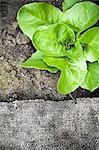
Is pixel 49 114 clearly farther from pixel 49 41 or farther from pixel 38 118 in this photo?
pixel 49 41

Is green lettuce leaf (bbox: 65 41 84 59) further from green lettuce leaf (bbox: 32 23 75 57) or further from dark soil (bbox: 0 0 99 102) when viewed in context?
dark soil (bbox: 0 0 99 102)

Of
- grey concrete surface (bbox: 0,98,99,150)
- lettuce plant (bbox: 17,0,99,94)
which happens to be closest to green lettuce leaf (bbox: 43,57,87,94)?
lettuce plant (bbox: 17,0,99,94)

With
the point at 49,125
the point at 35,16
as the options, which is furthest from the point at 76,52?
the point at 49,125

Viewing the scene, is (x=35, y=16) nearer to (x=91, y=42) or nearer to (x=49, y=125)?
(x=91, y=42)

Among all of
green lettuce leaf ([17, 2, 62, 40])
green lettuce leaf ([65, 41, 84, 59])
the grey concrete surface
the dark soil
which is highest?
green lettuce leaf ([17, 2, 62, 40])

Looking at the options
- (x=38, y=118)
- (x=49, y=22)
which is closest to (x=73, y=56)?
(x=49, y=22)

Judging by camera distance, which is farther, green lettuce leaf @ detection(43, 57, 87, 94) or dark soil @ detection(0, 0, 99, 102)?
dark soil @ detection(0, 0, 99, 102)
